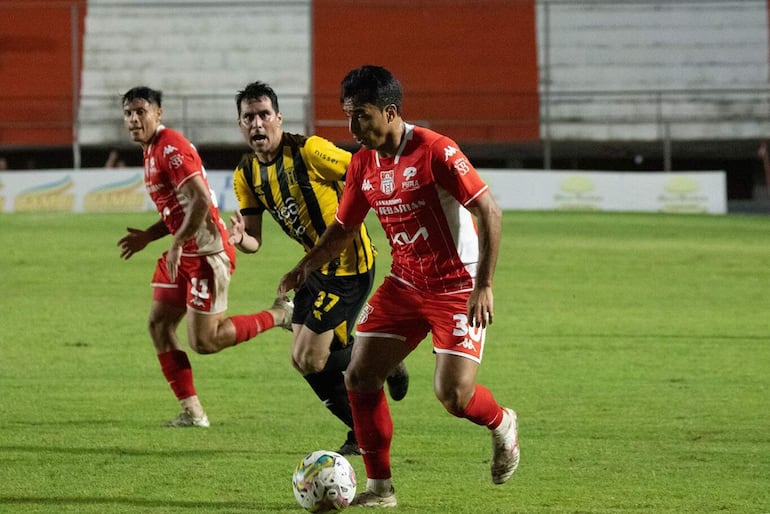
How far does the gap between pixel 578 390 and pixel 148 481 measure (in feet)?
13.2

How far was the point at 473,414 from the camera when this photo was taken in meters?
5.79

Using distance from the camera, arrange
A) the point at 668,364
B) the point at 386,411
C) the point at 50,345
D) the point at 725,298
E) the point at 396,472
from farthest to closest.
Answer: the point at 725,298
the point at 50,345
the point at 668,364
the point at 396,472
the point at 386,411

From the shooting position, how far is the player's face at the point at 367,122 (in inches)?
216

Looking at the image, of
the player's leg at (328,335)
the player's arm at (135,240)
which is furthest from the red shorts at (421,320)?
the player's arm at (135,240)

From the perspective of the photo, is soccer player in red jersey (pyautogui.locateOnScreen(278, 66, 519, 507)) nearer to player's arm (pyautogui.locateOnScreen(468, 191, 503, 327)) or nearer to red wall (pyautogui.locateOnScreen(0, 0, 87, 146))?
player's arm (pyautogui.locateOnScreen(468, 191, 503, 327))

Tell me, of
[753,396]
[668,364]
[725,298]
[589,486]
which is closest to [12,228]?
[725,298]

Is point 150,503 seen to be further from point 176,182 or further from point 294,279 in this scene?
point 176,182

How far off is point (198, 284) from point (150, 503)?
2447 mm

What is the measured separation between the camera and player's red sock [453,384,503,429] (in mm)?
5762

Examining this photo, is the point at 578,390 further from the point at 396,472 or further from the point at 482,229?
the point at 482,229

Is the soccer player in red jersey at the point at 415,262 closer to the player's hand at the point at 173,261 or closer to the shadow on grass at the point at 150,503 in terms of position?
the shadow on grass at the point at 150,503

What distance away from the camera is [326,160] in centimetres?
732

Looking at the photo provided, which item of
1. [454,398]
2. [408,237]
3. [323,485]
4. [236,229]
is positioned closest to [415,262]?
[408,237]

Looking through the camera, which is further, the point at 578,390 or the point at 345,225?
the point at 578,390
